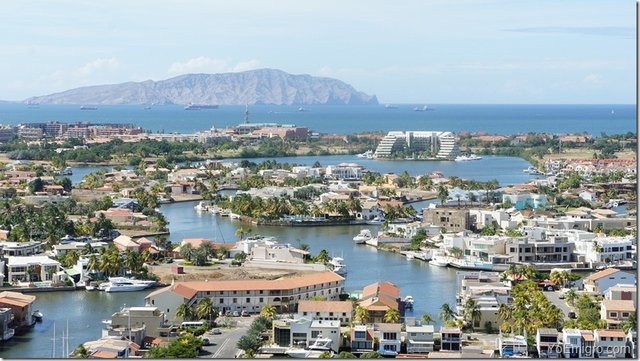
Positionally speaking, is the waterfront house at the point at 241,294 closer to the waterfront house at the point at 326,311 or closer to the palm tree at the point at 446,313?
the waterfront house at the point at 326,311

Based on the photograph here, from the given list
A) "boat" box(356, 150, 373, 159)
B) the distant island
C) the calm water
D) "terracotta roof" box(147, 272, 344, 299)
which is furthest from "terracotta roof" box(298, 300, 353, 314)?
the distant island

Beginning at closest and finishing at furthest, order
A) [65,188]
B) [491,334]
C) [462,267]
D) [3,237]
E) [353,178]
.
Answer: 1. [491,334]
2. [462,267]
3. [3,237]
4. [65,188]
5. [353,178]

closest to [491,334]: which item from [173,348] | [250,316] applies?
[250,316]

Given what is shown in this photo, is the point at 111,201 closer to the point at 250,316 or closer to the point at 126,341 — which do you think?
the point at 250,316

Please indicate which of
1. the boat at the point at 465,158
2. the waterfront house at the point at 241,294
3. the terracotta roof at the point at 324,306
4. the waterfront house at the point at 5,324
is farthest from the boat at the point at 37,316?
the boat at the point at 465,158

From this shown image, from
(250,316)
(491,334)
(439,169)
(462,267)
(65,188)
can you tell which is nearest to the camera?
(491,334)

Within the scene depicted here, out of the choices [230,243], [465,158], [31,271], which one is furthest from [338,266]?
[465,158]

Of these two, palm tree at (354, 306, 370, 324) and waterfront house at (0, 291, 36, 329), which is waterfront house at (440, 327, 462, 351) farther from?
waterfront house at (0, 291, 36, 329)
